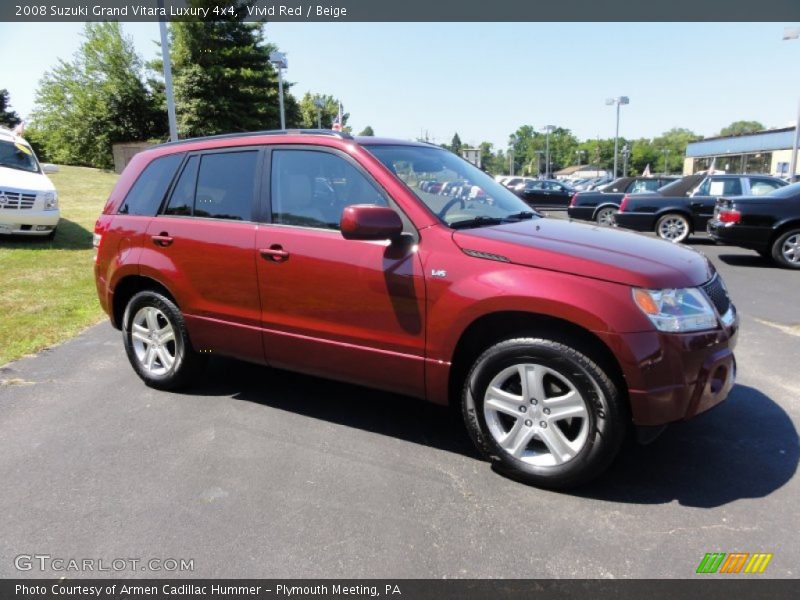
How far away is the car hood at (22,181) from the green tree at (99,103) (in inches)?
Answer: 1309

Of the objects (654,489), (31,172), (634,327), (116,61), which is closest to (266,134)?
(634,327)

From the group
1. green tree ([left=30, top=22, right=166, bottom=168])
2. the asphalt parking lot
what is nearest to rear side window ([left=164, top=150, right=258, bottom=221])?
the asphalt parking lot

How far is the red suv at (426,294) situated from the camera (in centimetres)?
273

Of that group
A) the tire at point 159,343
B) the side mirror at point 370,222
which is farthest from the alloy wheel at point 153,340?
the side mirror at point 370,222

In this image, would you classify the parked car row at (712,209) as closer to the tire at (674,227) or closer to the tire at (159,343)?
the tire at (674,227)

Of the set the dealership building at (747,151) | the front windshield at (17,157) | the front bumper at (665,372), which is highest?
the dealership building at (747,151)

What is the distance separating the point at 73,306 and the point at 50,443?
4077mm

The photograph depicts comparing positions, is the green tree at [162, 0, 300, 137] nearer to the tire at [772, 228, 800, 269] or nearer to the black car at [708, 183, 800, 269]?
the black car at [708, 183, 800, 269]

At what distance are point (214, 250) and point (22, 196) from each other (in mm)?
8408

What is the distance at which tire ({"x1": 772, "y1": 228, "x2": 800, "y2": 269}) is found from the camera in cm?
942

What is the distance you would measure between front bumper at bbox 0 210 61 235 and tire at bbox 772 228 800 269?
13.0 m

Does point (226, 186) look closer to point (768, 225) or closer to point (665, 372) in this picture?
point (665, 372)

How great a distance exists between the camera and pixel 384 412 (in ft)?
13.1

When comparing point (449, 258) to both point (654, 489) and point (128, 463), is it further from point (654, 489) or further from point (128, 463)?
point (128, 463)
